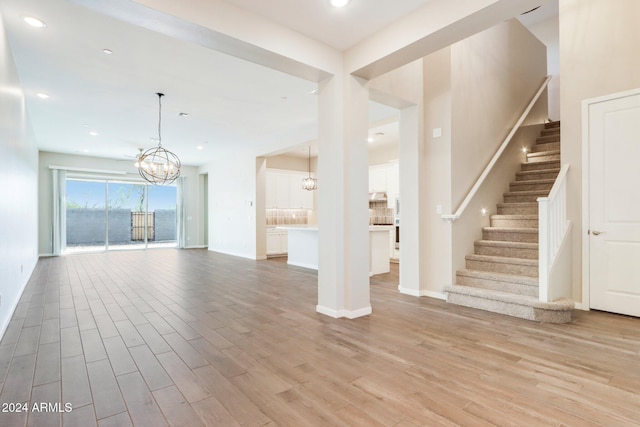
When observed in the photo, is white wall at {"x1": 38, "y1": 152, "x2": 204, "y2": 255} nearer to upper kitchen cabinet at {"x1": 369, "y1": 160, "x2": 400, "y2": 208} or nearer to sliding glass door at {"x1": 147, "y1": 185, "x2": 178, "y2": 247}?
sliding glass door at {"x1": 147, "y1": 185, "x2": 178, "y2": 247}

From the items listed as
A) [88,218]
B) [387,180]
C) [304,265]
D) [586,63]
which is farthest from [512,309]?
[88,218]

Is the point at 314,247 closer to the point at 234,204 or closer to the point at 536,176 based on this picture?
the point at 234,204

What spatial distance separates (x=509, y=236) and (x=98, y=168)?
11.4 m

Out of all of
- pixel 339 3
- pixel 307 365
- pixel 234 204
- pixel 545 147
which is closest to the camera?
pixel 307 365

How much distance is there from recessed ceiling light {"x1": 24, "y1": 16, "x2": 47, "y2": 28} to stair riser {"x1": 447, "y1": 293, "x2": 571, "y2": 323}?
5.49 m

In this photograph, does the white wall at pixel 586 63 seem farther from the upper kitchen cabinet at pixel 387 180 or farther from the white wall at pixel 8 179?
the white wall at pixel 8 179

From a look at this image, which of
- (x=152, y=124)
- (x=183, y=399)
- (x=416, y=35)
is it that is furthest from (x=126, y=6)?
(x=152, y=124)

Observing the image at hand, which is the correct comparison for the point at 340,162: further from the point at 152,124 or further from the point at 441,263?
the point at 152,124

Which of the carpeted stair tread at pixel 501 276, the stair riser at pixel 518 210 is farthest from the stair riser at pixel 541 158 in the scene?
the carpeted stair tread at pixel 501 276

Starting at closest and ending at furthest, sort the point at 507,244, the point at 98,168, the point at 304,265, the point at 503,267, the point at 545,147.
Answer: the point at 503,267, the point at 507,244, the point at 545,147, the point at 304,265, the point at 98,168

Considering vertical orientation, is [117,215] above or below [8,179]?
below

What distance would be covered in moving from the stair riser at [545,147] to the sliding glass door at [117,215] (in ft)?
36.4

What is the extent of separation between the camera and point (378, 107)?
5.45 meters

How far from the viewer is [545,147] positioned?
19.7 feet
